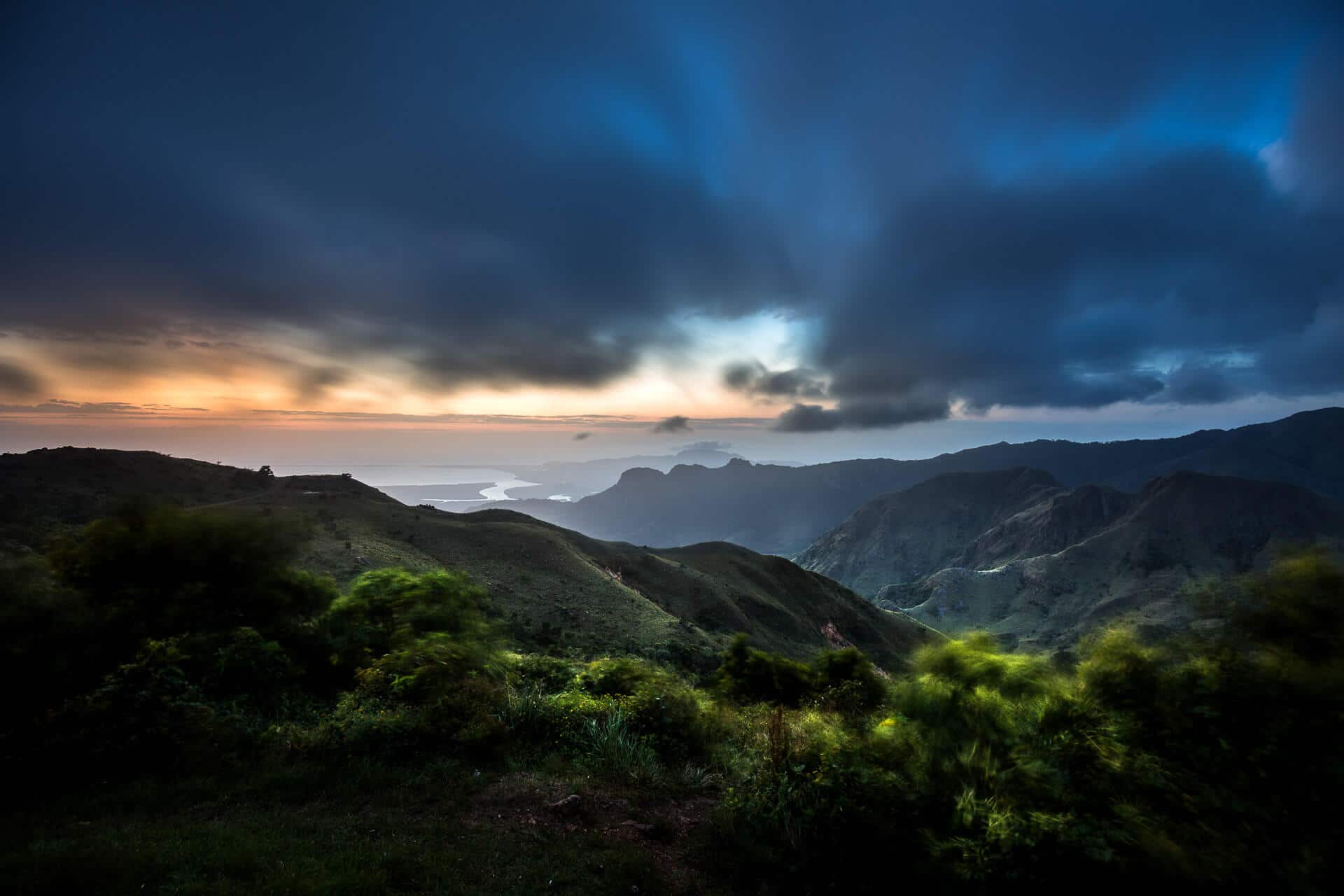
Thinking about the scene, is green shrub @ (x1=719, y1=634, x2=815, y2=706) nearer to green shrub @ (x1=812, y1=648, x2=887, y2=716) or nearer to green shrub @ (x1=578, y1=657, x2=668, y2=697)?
green shrub @ (x1=812, y1=648, x2=887, y2=716)

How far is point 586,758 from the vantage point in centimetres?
969

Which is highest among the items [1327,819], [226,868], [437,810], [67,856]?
[1327,819]

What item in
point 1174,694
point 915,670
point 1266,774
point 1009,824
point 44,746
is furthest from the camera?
point 915,670

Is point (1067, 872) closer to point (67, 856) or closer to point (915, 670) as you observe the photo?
point (915, 670)

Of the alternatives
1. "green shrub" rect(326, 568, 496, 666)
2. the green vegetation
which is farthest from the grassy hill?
the green vegetation

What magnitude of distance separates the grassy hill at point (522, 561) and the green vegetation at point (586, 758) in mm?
5611

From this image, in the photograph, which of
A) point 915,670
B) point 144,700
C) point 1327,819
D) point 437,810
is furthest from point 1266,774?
point 144,700

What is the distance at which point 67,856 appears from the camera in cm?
556

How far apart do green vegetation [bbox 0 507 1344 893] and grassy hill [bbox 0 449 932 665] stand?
5611 mm

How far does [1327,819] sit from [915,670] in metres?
4.81

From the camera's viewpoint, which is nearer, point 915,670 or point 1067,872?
point 1067,872

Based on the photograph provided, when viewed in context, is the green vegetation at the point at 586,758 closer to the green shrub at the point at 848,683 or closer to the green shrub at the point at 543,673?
the green shrub at the point at 543,673

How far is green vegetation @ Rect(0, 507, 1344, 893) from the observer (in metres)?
5.09

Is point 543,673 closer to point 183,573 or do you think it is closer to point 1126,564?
point 183,573
